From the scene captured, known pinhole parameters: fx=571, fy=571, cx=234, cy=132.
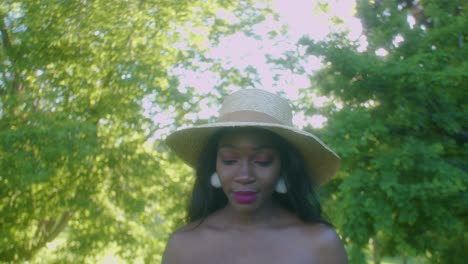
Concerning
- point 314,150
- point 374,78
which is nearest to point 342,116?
point 374,78

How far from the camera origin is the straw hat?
6.45 feet

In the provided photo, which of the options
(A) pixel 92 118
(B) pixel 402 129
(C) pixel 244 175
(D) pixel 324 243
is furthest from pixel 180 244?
(A) pixel 92 118

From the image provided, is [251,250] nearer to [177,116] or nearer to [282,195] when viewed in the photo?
[282,195]

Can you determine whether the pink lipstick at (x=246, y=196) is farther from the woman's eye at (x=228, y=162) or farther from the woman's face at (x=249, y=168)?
the woman's eye at (x=228, y=162)

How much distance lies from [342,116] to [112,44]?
12.1 feet

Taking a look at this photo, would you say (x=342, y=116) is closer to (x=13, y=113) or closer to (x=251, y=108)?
(x=251, y=108)

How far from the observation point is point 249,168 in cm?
193

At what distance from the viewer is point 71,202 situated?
7422 mm

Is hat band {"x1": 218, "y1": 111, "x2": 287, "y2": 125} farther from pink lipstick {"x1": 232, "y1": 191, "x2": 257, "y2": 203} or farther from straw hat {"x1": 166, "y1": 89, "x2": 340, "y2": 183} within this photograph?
pink lipstick {"x1": 232, "y1": 191, "x2": 257, "y2": 203}

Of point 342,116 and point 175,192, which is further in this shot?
point 175,192

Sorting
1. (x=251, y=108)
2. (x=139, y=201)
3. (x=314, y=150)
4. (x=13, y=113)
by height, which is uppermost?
(x=251, y=108)

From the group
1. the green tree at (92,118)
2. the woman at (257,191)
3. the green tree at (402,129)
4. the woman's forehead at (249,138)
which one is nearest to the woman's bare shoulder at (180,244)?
the woman at (257,191)

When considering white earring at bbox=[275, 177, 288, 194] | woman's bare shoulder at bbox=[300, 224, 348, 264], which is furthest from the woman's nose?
woman's bare shoulder at bbox=[300, 224, 348, 264]

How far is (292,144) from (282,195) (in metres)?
0.19
